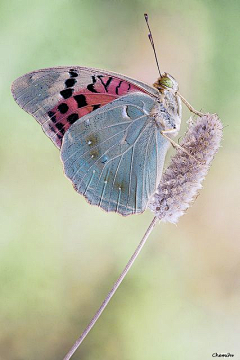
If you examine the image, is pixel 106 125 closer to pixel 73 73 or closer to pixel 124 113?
pixel 124 113

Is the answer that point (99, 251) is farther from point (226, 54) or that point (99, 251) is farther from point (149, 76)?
point (226, 54)

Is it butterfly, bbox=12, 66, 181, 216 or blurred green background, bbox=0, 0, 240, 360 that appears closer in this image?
butterfly, bbox=12, 66, 181, 216

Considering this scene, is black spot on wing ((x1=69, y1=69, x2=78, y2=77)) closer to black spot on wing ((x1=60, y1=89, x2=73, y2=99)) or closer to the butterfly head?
black spot on wing ((x1=60, y1=89, x2=73, y2=99))

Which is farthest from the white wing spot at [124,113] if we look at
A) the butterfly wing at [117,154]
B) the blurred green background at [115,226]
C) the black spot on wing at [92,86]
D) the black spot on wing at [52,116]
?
the blurred green background at [115,226]

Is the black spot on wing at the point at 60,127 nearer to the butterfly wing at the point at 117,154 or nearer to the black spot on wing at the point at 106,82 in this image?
the butterfly wing at the point at 117,154

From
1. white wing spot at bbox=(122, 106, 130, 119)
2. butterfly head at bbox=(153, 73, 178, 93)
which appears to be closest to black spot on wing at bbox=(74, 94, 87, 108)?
white wing spot at bbox=(122, 106, 130, 119)
